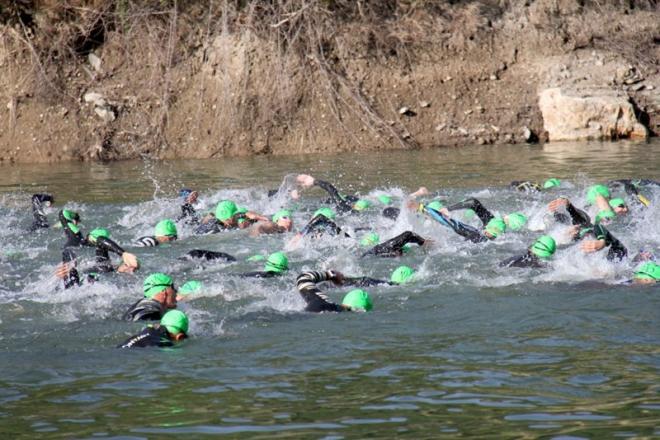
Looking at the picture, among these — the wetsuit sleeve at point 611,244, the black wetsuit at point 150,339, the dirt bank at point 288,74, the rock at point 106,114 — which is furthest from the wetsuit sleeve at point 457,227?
the rock at point 106,114

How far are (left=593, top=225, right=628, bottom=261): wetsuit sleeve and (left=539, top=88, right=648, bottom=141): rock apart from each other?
14.4 m

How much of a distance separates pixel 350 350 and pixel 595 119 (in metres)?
18.8

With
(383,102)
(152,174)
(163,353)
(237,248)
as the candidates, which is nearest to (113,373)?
(163,353)

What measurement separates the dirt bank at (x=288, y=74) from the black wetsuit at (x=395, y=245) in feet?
41.3

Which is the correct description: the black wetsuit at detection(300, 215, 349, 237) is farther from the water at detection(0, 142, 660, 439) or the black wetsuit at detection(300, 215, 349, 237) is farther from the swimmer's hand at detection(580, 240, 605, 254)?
the swimmer's hand at detection(580, 240, 605, 254)

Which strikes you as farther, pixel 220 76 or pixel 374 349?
pixel 220 76

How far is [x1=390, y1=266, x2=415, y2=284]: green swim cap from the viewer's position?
11.8 meters

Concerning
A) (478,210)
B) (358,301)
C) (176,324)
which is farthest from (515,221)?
(176,324)

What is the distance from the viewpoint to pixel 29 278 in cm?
1293

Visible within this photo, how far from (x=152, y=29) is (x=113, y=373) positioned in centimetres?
2052

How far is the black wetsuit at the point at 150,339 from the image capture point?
29.8ft

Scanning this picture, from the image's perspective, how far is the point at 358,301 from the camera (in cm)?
1044

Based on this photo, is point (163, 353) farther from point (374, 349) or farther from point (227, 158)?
point (227, 158)

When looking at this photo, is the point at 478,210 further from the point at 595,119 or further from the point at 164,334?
the point at 595,119
